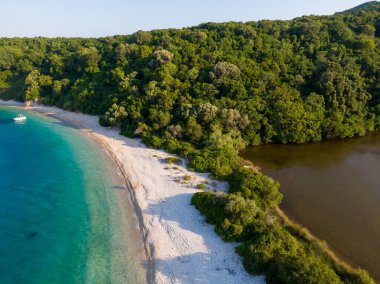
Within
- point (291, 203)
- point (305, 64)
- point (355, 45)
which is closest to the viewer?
point (291, 203)

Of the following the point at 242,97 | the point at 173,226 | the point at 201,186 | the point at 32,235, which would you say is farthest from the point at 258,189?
the point at 32,235

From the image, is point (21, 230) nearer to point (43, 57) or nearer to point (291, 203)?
point (291, 203)

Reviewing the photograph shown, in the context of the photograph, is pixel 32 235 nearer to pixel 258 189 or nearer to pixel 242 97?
pixel 258 189

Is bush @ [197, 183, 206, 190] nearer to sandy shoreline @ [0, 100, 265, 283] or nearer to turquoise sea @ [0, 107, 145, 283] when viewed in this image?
sandy shoreline @ [0, 100, 265, 283]

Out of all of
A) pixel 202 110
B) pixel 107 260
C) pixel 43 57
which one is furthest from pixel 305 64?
pixel 43 57

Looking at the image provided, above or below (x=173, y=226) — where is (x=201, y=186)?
above

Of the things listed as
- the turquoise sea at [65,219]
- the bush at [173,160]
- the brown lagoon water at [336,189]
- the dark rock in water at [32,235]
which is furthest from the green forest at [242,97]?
the dark rock in water at [32,235]
